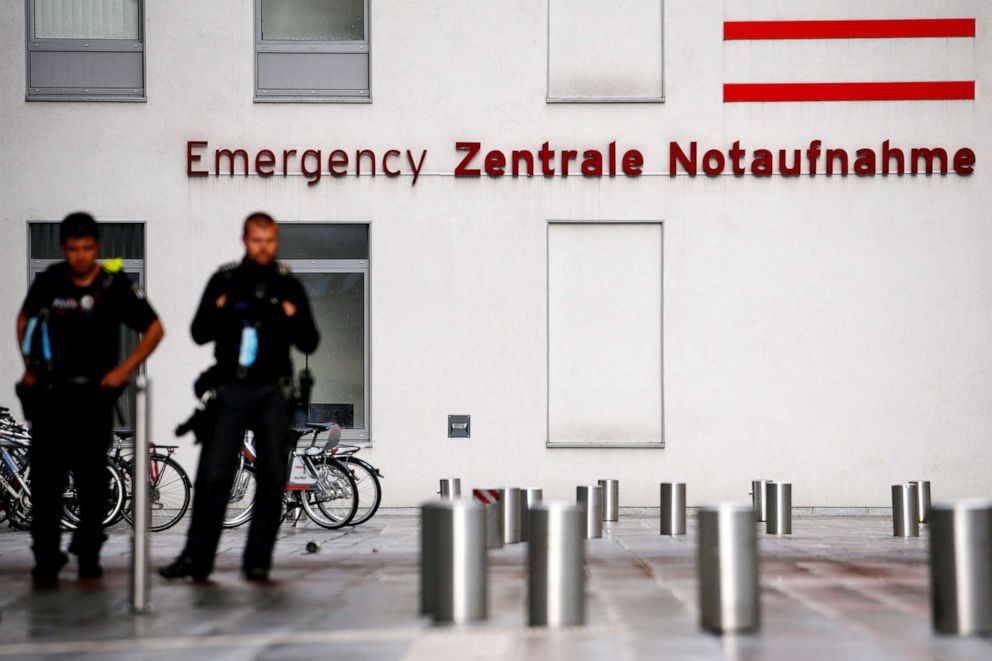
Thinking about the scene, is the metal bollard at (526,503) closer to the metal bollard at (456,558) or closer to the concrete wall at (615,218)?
the concrete wall at (615,218)

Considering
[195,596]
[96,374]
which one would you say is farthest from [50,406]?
[195,596]

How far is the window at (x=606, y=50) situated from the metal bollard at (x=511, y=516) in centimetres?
628

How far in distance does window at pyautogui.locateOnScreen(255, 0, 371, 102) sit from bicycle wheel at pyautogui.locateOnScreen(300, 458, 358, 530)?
4.73m

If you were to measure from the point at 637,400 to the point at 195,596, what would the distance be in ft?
31.7

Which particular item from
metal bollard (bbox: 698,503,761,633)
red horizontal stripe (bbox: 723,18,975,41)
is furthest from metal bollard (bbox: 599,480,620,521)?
metal bollard (bbox: 698,503,761,633)

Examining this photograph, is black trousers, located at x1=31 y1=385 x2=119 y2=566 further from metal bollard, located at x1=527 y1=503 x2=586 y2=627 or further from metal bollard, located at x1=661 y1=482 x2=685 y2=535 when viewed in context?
metal bollard, located at x1=661 y1=482 x2=685 y2=535

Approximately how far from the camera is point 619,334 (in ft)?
55.5

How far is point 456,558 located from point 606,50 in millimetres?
11225

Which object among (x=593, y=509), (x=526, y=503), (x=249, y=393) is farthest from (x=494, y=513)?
(x=249, y=393)

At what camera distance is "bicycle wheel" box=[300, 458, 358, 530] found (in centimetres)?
1405

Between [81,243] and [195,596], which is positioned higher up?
[81,243]

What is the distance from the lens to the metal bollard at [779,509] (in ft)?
43.3

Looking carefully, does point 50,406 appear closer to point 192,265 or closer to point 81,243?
point 81,243

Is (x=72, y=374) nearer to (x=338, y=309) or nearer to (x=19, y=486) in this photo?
(x=19, y=486)
